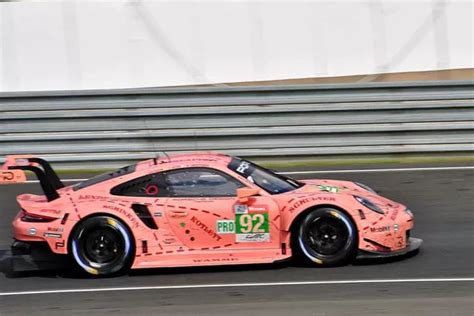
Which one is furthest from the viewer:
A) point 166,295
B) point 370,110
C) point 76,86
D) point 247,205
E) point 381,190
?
point 76,86

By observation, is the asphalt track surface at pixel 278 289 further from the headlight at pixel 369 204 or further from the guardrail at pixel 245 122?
the guardrail at pixel 245 122

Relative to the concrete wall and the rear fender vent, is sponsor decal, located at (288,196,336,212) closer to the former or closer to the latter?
the rear fender vent

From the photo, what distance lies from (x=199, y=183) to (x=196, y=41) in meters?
5.84

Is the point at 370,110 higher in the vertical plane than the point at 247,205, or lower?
higher

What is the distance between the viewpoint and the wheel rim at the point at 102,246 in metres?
8.33

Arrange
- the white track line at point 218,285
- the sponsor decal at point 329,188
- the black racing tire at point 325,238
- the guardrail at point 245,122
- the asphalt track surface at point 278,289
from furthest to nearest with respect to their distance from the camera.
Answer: the guardrail at point 245,122
the sponsor decal at point 329,188
the black racing tire at point 325,238
the white track line at point 218,285
the asphalt track surface at point 278,289

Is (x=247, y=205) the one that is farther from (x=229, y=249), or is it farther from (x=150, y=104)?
(x=150, y=104)

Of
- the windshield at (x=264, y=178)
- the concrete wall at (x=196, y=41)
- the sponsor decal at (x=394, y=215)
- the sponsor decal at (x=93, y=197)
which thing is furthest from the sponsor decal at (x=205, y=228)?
the concrete wall at (x=196, y=41)

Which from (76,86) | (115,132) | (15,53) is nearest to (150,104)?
(115,132)

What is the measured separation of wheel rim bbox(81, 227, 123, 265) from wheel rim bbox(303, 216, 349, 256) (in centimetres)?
185

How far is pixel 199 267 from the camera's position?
28.2ft

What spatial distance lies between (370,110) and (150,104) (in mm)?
3395

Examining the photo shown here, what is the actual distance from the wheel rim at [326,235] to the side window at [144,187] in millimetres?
1492

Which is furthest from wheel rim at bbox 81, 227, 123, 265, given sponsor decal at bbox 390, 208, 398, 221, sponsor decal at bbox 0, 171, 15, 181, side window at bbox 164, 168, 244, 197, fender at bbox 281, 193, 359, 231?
sponsor decal at bbox 390, 208, 398, 221
